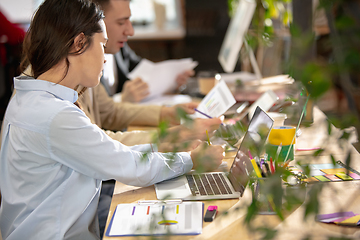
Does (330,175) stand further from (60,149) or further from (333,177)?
(60,149)

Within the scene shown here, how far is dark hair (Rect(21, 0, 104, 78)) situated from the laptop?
0.48m

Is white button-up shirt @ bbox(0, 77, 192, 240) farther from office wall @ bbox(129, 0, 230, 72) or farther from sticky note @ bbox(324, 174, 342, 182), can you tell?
office wall @ bbox(129, 0, 230, 72)

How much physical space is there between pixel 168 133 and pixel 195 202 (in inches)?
22.0

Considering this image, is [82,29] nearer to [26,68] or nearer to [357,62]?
[26,68]

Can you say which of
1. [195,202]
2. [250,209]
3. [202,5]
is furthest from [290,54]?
[202,5]

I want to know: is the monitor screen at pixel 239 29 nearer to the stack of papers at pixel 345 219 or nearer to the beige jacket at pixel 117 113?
the beige jacket at pixel 117 113

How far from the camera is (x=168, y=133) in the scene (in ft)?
1.36

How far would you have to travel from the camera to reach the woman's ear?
1090 millimetres

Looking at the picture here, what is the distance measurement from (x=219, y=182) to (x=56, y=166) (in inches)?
18.1

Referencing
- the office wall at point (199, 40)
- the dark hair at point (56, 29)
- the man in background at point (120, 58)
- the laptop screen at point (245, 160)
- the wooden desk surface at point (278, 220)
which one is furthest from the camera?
the office wall at point (199, 40)

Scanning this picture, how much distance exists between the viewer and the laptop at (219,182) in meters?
0.96

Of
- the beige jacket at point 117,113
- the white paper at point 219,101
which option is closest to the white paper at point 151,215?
the white paper at point 219,101

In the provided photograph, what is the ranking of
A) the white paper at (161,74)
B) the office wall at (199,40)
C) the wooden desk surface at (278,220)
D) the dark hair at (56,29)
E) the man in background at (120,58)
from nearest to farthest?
the wooden desk surface at (278,220)
the dark hair at (56,29)
the man in background at (120,58)
the white paper at (161,74)
the office wall at (199,40)

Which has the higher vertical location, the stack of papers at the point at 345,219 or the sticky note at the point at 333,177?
the stack of papers at the point at 345,219
